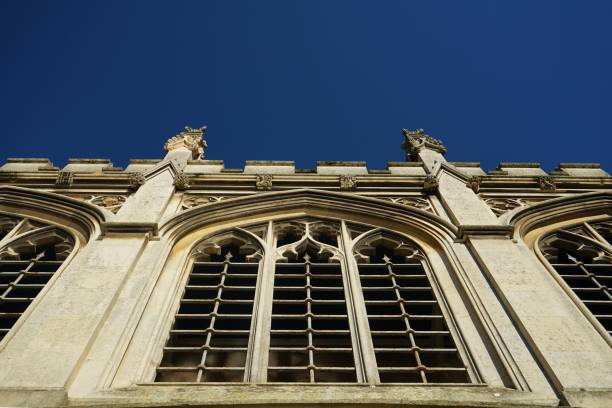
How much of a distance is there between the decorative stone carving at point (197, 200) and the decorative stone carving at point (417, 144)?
5.98 meters

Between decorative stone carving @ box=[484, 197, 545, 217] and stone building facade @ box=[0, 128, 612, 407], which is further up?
decorative stone carving @ box=[484, 197, 545, 217]

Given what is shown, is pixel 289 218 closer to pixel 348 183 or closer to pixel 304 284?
pixel 348 183

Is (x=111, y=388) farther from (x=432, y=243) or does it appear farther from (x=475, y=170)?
(x=475, y=170)

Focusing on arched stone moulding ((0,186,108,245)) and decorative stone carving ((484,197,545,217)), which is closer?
arched stone moulding ((0,186,108,245))

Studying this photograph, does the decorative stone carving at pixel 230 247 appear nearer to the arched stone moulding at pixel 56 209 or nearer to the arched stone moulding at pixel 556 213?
the arched stone moulding at pixel 56 209

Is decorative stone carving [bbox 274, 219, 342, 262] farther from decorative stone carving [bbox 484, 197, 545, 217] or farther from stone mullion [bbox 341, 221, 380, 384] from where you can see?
decorative stone carving [bbox 484, 197, 545, 217]

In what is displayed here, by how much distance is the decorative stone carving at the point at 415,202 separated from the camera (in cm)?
1267

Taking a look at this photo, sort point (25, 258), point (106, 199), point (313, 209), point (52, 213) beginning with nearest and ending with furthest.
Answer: point (25, 258)
point (52, 213)
point (106, 199)
point (313, 209)

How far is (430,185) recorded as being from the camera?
13297 millimetres

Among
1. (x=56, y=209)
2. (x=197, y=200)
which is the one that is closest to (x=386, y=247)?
(x=197, y=200)

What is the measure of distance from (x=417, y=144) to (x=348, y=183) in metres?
4.14

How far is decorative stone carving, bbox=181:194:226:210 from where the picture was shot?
41.5ft

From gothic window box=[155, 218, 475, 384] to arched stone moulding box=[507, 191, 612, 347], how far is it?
2.08 m

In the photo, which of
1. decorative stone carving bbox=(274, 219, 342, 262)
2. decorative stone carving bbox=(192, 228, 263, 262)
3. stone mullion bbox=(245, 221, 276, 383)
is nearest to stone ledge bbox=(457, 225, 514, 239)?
decorative stone carving bbox=(274, 219, 342, 262)
